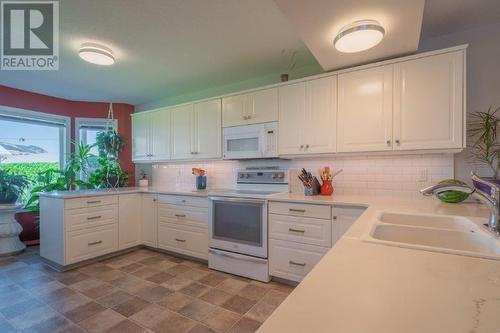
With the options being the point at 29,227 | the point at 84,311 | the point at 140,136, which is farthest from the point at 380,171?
the point at 29,227

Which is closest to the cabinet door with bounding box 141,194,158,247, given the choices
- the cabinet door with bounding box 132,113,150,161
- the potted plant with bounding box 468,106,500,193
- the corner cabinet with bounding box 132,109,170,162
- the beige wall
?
the corner cabinet with bounding box 132,109,170,162

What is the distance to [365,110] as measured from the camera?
7.54 feet

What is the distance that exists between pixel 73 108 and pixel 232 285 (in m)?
4.08

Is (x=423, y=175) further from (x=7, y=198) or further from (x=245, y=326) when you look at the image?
(x=7, y=198)

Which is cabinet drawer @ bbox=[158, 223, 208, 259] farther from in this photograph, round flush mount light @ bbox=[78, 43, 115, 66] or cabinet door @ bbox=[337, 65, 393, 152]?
round flush mount light @ bbox=[78, 43, 115, 66]

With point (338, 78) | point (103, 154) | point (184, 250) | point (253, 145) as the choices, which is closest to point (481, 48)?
point (338, 78)

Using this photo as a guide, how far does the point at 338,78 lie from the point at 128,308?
2.83 m

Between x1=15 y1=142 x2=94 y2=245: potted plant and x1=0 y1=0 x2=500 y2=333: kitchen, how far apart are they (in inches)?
15.8

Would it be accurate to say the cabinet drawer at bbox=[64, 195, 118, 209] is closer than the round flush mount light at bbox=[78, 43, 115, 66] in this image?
No

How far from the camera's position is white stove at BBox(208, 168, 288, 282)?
98.2 inches

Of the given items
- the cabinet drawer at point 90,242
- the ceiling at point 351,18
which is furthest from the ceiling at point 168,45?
the cabinet drawer at point 90,242

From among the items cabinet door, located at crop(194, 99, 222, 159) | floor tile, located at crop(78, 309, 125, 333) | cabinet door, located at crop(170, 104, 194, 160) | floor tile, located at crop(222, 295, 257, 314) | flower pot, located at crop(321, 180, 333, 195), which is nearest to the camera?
floor tile, located at crop(78, 309, 125, 333)

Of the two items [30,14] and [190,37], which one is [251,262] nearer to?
[190,37]

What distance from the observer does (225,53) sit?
263cm
